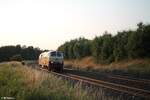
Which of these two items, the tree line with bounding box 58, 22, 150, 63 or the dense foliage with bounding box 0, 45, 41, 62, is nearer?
the tree line with bounding box 58, 22, 150, 63

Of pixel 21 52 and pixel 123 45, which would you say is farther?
pixel 21 52

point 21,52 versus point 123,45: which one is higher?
point 21,52

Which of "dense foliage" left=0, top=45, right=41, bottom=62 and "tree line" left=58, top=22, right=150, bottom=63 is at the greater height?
"dense foliage" left=0, top=45, right=41, bottom=62

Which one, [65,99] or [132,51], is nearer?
[65,99]

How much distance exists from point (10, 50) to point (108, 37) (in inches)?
4321

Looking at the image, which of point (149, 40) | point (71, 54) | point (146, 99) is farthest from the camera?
point (71, 54)

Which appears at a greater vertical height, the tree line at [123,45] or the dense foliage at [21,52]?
the dense foliage at [21,52]

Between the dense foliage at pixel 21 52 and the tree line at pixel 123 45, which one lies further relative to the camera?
the dense foliage at pixel 21 52

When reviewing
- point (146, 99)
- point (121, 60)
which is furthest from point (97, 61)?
point (146, 99)

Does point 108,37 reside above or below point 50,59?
above

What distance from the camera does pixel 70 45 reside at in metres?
72.0

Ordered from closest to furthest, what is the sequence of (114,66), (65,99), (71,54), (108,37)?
1. (65,99)
2. (114,66)
3. (108,37)
4. (71,54)

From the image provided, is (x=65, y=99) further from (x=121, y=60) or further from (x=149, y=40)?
(x=121, y=60)

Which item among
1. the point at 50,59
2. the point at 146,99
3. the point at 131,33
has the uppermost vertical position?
the point at 131,33
